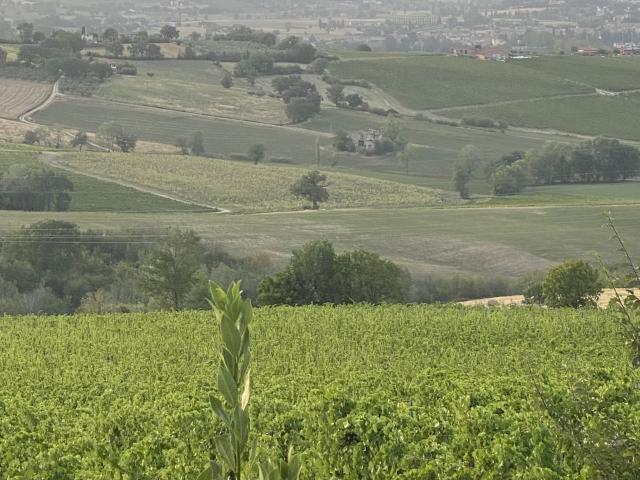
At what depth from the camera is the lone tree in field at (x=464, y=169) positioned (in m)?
75.5

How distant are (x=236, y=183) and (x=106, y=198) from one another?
880 cm

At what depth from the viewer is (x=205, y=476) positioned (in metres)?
4.43

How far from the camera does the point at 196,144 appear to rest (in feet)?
292

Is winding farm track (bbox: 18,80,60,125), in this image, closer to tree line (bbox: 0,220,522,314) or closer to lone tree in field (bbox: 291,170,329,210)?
lone tree in field (bbox: 291,170,329,210)

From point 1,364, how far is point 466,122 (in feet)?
262

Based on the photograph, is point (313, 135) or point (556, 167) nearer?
point (556, 167)

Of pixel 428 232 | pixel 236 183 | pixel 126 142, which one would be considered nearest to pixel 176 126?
pixel 126 142

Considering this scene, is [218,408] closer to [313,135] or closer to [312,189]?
[312,189]

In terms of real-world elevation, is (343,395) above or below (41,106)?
above

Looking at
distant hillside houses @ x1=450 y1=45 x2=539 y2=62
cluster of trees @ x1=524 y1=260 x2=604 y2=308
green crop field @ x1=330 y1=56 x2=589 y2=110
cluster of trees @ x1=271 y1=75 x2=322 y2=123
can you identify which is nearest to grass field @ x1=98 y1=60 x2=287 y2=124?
cluster of trees @ x1=271 y1=75 x2=322 y2=123

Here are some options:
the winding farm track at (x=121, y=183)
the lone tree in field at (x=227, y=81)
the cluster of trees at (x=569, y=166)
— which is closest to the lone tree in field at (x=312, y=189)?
the winding farm track at (x=121, y=183)

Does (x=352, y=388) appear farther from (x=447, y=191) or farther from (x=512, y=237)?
(x=447, y=191)

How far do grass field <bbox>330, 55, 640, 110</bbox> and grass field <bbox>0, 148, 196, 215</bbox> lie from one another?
45.6m

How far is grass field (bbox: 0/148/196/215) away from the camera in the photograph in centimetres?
6769
